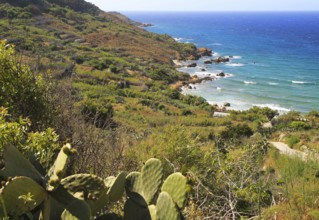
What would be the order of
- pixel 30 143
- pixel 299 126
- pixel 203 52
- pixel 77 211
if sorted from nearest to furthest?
pixel 77 211, pixel 30 143, pixel 299 126, pixel 203 52

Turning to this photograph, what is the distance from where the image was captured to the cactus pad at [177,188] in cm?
376

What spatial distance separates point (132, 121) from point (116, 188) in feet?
92.2

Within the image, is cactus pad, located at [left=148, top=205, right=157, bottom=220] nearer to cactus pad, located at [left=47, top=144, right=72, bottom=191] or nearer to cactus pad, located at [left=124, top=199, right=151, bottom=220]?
cactus pad, located at [left=124, top=199, right=151, bottom=220]

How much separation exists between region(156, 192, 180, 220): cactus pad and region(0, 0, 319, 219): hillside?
0.30 m

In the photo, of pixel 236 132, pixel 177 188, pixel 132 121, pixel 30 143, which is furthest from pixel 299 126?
pixel 30 143

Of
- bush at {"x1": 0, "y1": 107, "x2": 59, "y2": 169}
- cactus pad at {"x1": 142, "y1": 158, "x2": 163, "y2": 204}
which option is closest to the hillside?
bush at {"x1": 0, "y1": 107, "x2": 59, "y2": 169}

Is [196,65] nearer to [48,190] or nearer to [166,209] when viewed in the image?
[166,209]

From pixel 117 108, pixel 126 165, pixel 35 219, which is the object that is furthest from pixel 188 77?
pixel 35 219

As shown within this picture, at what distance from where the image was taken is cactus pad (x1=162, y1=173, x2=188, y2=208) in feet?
12.3

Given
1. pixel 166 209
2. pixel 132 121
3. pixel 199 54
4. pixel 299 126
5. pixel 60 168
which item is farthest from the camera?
pixel 199 54

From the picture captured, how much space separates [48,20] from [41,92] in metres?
74.4

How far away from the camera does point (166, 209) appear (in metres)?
3.55

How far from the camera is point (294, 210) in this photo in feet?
18.3

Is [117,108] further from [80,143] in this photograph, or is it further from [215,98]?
[80,143]
